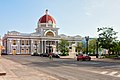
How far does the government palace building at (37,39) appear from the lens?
134250 mm

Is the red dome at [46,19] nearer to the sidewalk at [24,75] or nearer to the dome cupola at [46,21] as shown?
the dome cupola at [46,21]

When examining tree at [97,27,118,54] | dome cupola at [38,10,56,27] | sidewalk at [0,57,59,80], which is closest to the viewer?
sidewalk at [0,57,59,80]

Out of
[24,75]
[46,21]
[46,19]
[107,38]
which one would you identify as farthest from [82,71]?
[46,21]

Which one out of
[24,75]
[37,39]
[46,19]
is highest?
[46,19]

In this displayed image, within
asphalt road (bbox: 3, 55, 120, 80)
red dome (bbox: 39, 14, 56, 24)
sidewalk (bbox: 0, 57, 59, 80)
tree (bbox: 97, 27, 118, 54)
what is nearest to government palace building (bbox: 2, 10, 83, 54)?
red dome (bbox: 39, 14, 56, 24)

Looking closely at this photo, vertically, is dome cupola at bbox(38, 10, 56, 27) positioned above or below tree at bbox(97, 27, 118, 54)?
above

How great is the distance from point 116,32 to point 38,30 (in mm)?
70659

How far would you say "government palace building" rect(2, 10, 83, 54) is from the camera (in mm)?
134250

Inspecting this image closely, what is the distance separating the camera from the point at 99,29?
76688 millimetres

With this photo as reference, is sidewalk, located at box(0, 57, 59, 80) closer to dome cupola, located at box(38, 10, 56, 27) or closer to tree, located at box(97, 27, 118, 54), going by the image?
tree, located at box(97, 27, 118, 54)

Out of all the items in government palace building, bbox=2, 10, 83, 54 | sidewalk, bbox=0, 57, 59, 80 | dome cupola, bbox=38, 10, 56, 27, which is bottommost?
sidewalk, bbox=0, 57, 59, 80

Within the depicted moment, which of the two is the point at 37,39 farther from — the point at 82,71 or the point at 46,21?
the point at 82,71

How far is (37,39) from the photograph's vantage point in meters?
140

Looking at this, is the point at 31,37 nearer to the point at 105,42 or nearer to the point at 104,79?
the point at 105,42
